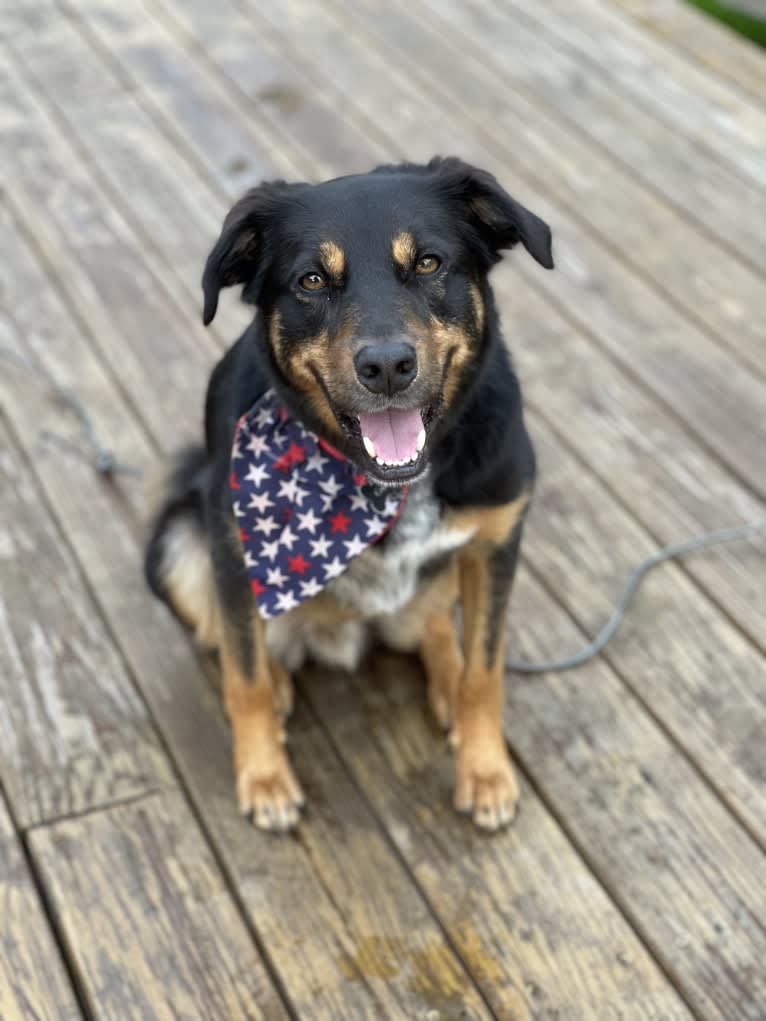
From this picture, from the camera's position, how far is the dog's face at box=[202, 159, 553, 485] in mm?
2490

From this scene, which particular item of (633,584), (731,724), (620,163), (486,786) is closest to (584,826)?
(486,786)

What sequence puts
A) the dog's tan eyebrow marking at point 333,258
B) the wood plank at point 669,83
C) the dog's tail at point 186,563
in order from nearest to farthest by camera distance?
1. the dog's tan eyebrow marking at point 333,258
2. the dog's tail at point 186,563
3. the wood plank at point 669,83

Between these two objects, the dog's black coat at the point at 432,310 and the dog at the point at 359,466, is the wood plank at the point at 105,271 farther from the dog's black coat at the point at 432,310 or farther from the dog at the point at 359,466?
the dog's black coat at the point at 432,310

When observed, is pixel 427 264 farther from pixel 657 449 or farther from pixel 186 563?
pixel 657 449

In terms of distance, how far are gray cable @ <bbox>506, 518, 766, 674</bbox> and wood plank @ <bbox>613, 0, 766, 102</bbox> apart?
2.59 m

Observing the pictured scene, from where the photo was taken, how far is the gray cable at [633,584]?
329 centimetres

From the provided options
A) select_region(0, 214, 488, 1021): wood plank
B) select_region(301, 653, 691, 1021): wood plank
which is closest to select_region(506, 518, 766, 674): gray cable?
select_region(301, 653, 691, 1021): wood plank

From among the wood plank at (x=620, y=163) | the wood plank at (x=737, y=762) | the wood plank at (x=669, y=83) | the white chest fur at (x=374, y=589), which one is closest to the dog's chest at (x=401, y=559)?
the white chest fur at (x=374, y=589)

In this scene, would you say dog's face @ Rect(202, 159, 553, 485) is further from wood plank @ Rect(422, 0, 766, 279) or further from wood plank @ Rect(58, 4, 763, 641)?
wood plank @ Rect(422, 0, 766, 279)

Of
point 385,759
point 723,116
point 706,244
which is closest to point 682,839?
point 385,759

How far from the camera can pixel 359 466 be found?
2771 millimetres

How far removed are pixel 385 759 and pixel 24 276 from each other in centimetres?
235

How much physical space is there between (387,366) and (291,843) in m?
1.14

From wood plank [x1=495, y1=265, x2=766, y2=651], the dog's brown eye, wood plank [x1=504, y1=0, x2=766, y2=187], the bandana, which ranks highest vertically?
the dog's brown eye
